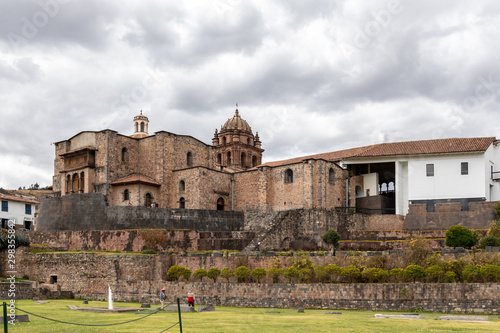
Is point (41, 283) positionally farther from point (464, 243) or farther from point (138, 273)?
point (464, 243)

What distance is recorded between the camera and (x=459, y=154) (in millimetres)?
41281

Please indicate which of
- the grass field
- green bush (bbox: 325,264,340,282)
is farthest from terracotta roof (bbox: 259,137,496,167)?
the grass field

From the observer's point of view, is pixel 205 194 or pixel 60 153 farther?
pixel 60 153

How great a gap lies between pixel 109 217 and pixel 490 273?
25.7 metres

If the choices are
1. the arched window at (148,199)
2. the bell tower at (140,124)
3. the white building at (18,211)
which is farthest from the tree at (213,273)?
the white building at (18,211)

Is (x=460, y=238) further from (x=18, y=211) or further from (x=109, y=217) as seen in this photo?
(x=18, y=211)

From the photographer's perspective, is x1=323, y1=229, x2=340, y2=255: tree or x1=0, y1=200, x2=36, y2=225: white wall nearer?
x1=323, y1=229, x2=340, y2=255: tree

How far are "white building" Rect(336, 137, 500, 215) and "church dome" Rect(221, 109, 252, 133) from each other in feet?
79.9

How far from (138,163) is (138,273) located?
17.3 meters

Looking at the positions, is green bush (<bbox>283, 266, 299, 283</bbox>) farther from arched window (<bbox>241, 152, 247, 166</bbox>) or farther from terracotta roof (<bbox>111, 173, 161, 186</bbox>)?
arched window (<bbox>241, 152, 247, 166</bbox>)

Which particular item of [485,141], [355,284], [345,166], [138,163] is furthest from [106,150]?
[485,141]

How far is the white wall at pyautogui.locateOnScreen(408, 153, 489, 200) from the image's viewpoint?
4056cm

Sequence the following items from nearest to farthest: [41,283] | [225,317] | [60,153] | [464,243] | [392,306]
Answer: [225,317]
[392,306]
[464,243]
[41,283]
[60,153]

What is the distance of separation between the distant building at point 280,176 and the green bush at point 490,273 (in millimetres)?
16383
